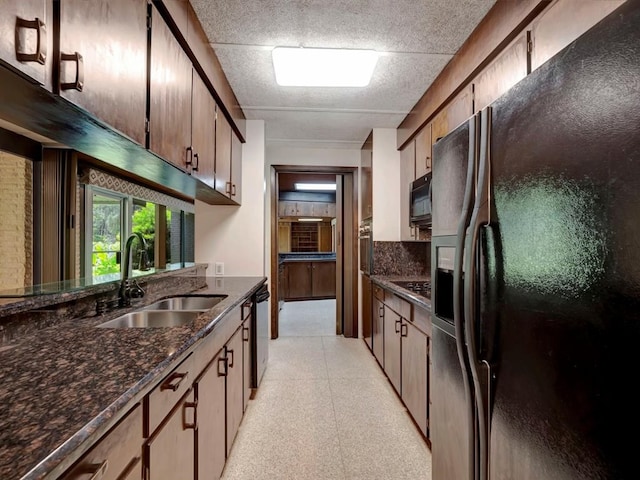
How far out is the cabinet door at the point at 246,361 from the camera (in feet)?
7.39

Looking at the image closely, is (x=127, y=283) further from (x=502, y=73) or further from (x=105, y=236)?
(x=502, y=73)

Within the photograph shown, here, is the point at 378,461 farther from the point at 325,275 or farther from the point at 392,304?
the point at 325,275

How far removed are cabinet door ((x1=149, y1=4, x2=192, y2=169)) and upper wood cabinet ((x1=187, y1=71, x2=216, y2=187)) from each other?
83 millimetres

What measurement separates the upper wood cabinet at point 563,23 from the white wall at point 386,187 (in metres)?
2.12

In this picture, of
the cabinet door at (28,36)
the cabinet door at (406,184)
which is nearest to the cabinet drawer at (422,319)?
the cabinet door at (406,184)

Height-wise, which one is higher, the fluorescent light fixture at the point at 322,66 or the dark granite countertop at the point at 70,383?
the fluorescent light fixture at the point at 322,66

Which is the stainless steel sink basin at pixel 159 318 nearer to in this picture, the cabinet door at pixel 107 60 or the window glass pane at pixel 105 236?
the window glass pane at pixel 105 236

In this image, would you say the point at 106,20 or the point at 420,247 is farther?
the point at 420,247

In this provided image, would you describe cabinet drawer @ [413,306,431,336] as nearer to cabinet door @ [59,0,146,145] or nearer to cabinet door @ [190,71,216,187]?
cabinet door @ [190,71,216,187]

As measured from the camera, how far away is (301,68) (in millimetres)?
2217

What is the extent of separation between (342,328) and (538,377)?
3.78 meters

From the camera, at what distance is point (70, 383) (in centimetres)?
78

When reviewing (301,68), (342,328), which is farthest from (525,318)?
(342,328)

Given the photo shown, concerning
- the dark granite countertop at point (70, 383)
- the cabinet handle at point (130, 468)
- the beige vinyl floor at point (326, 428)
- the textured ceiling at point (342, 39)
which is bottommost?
the beige vinyl floor at point (326, 428)
